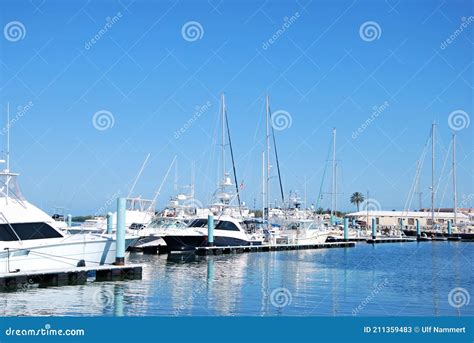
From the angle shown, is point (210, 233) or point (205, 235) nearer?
point (210, 233)

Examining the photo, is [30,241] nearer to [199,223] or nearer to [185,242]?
[185,242]

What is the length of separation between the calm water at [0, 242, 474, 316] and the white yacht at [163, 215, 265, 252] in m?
8.26

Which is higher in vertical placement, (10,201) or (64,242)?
(10,201)

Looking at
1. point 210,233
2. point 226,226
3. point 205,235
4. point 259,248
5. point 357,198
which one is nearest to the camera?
point 210,233

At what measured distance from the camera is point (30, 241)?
27.5 metres

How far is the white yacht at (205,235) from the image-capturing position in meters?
50.2

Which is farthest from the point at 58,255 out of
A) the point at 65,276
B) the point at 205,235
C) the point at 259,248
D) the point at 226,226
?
the point at 259,248

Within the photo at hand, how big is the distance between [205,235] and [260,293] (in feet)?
79.4

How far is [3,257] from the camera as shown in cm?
2628

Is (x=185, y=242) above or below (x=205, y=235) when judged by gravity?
below

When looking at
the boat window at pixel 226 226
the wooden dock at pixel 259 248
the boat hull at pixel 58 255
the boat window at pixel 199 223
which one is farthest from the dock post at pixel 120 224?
the boat window at pixel 226 226

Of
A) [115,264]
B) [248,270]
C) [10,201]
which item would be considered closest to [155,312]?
[115,264]

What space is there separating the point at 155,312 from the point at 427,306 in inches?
403
